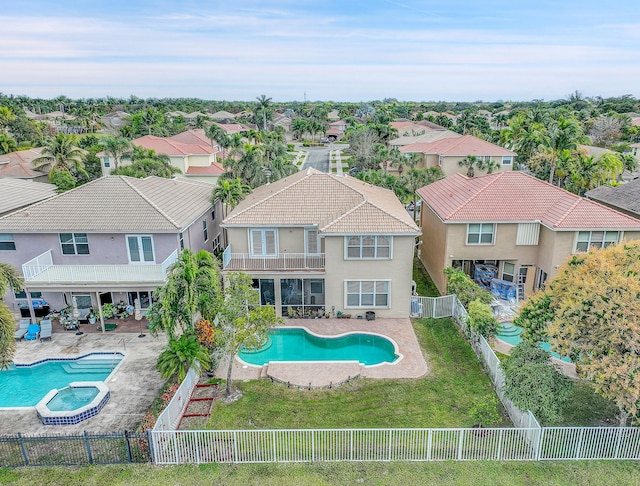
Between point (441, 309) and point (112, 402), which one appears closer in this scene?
point (112, 402)

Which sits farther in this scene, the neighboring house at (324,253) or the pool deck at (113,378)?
the neighboring house at (324,253)

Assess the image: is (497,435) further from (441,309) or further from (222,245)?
(222,245)

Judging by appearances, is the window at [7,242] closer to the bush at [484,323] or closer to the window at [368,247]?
the window at [368,247]

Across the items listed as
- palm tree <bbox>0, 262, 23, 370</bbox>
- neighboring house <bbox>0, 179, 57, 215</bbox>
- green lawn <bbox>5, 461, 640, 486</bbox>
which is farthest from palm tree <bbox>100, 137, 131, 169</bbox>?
green lawn <bbox>5, 461, 640, 486</bbox>

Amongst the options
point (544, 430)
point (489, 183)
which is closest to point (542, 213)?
point (489, 183)

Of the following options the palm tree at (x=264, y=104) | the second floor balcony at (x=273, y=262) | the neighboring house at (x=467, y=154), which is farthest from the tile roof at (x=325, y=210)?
the palm tree at (x=264, y=104)

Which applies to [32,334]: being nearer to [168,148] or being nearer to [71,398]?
[71,398]
